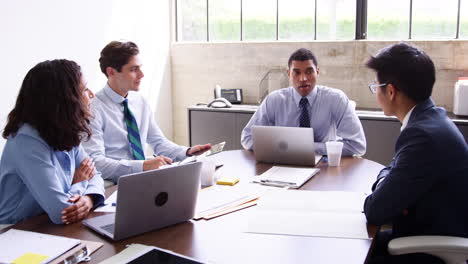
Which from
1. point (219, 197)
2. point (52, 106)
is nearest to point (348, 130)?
point (219, 197)

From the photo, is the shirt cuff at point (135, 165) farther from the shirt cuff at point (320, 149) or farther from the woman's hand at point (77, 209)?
the shirt cuff at point (320, 149)

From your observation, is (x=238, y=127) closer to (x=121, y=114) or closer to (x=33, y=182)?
(x=121, y=114)

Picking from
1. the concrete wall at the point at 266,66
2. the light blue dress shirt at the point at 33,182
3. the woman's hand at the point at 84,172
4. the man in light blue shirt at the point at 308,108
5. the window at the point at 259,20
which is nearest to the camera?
the light blue dress shirt at the point at 33,182

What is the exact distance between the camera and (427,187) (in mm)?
1680

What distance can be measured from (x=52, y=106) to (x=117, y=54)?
1088mm

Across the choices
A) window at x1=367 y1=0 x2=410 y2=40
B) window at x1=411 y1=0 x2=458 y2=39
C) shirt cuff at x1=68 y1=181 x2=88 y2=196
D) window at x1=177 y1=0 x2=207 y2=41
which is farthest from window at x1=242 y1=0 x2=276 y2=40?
shirt cuff at x1=68 y1=181 x2=88 y2=196

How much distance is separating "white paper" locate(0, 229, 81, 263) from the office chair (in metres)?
1.01

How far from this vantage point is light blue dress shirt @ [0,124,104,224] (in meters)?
1.72

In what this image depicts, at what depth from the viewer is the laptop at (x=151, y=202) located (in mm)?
1491

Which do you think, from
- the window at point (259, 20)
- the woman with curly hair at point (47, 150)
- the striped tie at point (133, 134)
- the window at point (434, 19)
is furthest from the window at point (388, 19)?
the woman with curly hair at point (47, 150)

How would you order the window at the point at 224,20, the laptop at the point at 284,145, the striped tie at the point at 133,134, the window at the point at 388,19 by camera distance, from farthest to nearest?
1. the window at the point at 224,20
2. the window at the point at 388,19
3. the striped tie at the point at 133,134
4. the laptop at the point at 284,145

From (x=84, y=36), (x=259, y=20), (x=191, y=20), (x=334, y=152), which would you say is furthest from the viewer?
(x=191, y=20)

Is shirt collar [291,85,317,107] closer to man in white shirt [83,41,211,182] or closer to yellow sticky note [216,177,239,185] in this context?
man in white shirt [83,41,211,182]

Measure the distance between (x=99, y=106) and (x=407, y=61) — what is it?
1.70 meters
